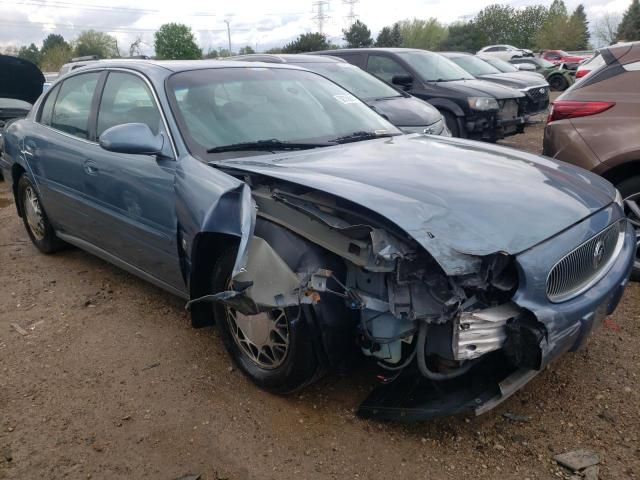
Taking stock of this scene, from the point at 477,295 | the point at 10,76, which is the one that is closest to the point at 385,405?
the point at 477,295

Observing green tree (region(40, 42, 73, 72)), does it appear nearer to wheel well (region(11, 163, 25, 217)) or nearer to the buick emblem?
wheel well (region(11, 163, 25, 217))

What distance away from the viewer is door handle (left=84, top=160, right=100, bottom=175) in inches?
148

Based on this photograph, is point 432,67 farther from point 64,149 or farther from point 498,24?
point 498,24

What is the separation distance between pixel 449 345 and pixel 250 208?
102 cm

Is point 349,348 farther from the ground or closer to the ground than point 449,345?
closer to the ground

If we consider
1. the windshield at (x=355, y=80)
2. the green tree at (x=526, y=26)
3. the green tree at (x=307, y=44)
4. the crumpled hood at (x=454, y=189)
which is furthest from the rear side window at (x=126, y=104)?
the green tree at (x=526, y=26)

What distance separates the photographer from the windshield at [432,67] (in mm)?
9117

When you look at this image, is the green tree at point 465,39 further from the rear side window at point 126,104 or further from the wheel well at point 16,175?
the rear side window at point 126,104

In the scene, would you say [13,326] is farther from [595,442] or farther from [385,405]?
[595,442]

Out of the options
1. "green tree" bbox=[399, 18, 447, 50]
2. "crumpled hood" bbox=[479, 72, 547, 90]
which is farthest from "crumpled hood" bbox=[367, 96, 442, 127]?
"green tree" bbox=[399, 18, 447, 50]

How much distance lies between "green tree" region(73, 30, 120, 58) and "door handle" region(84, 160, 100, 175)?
253ft

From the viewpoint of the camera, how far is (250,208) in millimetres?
2471

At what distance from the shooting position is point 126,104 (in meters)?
3.71

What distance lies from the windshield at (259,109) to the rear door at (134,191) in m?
0.18
